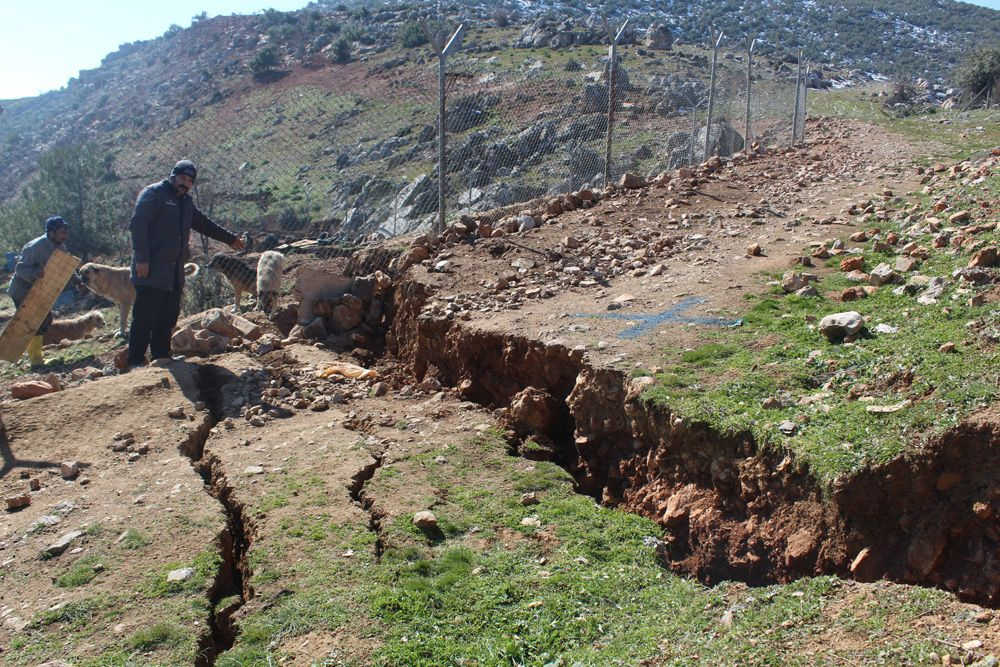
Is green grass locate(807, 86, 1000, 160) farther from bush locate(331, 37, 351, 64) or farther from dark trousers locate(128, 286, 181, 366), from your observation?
bush locate(331, 37, 351, 64)

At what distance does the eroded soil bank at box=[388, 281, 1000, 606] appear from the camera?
3.48m

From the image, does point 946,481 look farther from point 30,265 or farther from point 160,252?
point 30,265

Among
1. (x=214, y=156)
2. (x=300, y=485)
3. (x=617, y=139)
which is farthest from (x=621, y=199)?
(x=617, y=139)

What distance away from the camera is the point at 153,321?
23.9 ft

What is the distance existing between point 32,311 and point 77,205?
11.9m

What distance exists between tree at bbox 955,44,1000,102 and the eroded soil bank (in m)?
27.2

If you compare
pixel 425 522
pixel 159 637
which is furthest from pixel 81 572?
pixel 425 522

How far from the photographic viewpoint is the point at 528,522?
4.55 metres

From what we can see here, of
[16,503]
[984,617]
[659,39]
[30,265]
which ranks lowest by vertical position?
[16,503]

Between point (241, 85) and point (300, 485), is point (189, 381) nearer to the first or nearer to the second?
point (300, 485)

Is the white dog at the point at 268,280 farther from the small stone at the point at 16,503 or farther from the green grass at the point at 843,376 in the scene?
the green grass at the point at 843,376

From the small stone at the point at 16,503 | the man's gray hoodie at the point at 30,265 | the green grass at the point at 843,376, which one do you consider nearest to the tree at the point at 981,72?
the green grass at the point at 843,376

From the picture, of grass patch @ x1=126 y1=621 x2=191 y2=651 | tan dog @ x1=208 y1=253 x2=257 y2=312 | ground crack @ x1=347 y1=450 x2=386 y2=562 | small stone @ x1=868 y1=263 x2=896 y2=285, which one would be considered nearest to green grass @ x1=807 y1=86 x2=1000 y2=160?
small stone @ x1=868 y1=263 x2=896 y2=285

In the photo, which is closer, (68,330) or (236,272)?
(236,272)
